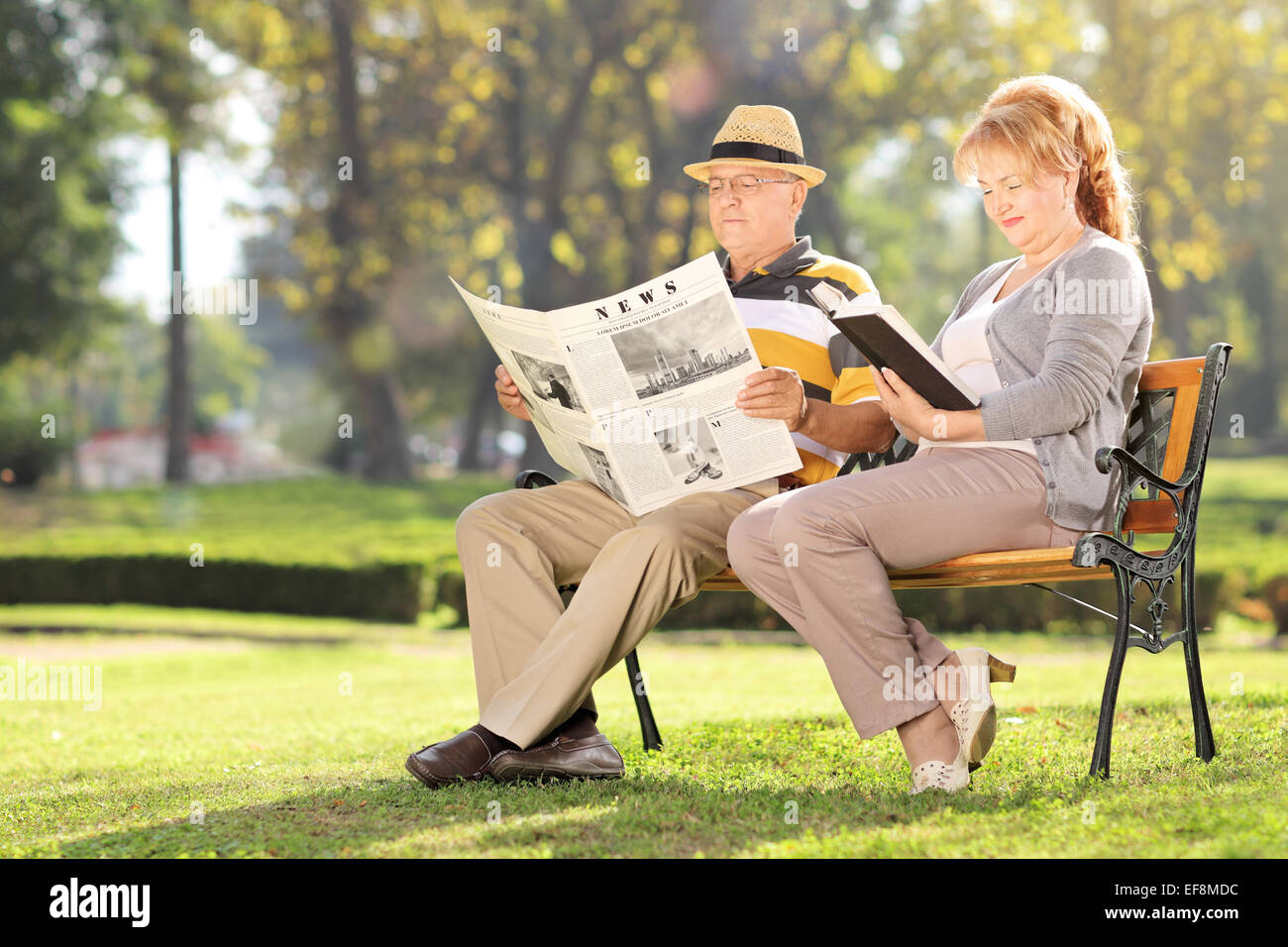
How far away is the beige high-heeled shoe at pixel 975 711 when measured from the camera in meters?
3.37

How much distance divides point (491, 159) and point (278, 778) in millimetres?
20773

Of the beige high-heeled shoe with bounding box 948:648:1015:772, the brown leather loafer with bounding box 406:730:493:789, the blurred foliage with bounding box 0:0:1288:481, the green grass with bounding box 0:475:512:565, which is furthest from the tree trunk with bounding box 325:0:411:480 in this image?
the beige high-heeled shoe with bounding box 948:648:1015:772

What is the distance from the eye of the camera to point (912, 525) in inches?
138

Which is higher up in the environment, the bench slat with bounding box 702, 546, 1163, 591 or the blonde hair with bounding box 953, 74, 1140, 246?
the blonde hair with bounding box 953, 74, 1140, 246

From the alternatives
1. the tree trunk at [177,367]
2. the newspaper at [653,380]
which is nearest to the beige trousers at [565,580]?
the newspaper at [653,380]

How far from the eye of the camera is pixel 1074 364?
11.3ft

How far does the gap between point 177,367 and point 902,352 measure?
92.8ft

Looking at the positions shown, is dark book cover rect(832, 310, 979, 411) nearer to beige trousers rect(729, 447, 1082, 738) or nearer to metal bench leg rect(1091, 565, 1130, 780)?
beige trousers rect(729, 447, 1082, 738)

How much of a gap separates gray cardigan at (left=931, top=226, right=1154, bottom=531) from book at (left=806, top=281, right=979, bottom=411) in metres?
0.08

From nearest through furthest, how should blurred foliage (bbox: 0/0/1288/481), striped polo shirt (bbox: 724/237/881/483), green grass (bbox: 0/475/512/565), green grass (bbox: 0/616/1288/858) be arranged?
1. green grass (bbox: 0/616/1288/858)
2. striped polo shirt (bbox: 724/237/881/483)
3. green grass (bbox: 0/475/512/565)
4. blurred foliage (bbox: 0/0/1288/481)

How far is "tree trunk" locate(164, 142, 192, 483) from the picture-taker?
2881 centimetres

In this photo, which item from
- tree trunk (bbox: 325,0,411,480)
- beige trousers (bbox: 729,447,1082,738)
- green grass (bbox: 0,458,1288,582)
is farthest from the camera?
tree trunk (bbox: 325,0,411,480)

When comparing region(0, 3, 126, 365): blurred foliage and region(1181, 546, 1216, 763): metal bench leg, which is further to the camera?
region(0, 3, 126, 365): blurred foliage
